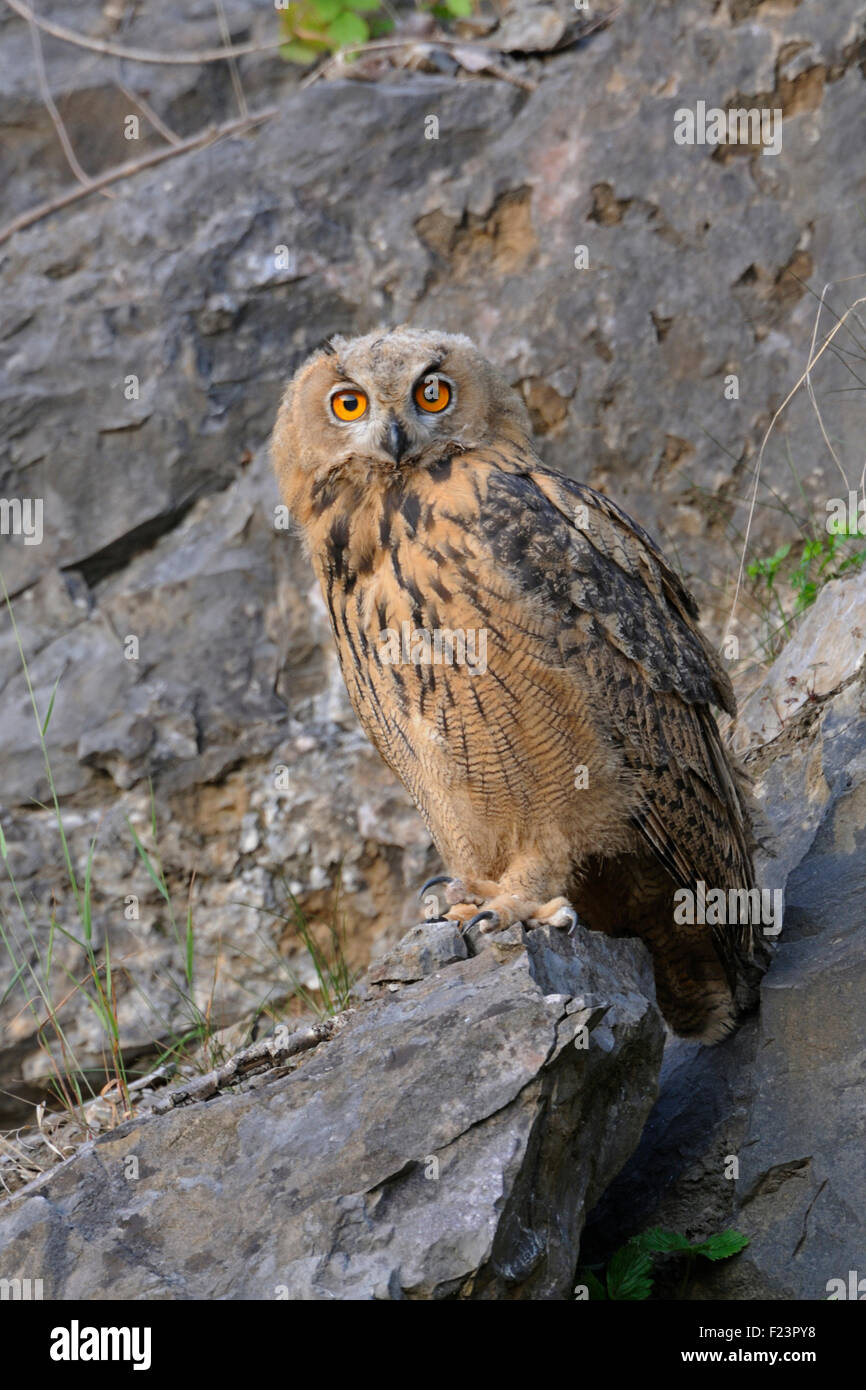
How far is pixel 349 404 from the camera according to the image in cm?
330

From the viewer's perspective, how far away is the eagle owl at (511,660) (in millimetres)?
3090

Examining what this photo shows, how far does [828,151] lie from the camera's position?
532 centimetres

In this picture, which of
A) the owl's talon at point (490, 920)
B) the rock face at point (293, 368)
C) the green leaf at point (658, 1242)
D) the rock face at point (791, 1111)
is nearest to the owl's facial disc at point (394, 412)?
the owl's talon at point (490, 920)

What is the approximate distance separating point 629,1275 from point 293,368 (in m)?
3.92

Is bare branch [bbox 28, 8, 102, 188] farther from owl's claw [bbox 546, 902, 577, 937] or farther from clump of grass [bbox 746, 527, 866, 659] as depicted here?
owl's claw [bbox 546, 902, 577, 937]

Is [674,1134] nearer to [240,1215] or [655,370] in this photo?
[240,1215]

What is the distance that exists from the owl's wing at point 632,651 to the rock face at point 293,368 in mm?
1943

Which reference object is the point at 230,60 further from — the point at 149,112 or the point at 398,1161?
the point at 398,1161

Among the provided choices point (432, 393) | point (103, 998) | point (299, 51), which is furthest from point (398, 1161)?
point (299, 51)

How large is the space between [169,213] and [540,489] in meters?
3.40

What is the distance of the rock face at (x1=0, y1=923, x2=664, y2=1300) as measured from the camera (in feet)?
7.97

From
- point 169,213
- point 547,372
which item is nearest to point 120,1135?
point 547,372

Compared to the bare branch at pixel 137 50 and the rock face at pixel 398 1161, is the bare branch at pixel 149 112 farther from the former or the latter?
the rock face at pixel 398 1161

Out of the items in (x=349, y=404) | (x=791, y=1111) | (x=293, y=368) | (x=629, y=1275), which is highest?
(x=293, y=368)
